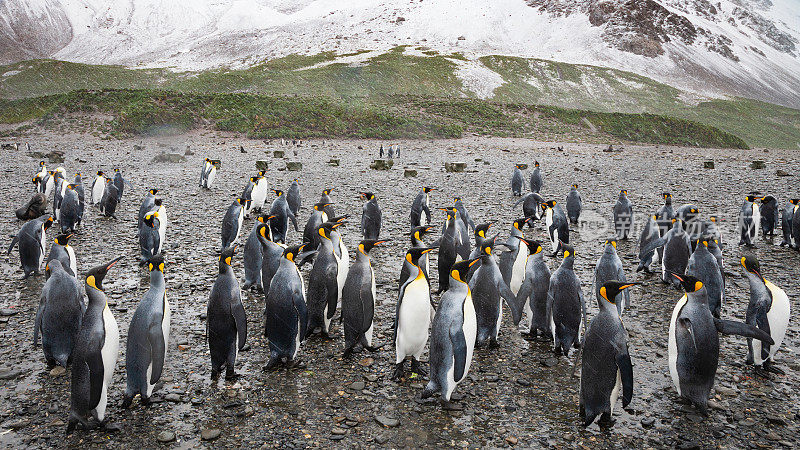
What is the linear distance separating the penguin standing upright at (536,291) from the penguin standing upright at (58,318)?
482 cm

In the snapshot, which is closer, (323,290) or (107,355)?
(107,355)

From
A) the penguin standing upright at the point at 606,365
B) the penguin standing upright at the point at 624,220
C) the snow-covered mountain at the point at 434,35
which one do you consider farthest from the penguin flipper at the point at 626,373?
the snow-covered mountain at the point at 434,35

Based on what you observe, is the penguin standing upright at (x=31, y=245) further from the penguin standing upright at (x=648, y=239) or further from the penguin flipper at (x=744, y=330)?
the penguin standing upright at (x=648, y=239)

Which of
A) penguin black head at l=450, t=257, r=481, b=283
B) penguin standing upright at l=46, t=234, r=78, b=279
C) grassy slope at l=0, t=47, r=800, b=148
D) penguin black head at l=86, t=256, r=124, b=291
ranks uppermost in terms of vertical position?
grassy slope at l=0, t=47, r=800, b=148

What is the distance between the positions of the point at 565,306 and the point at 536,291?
2.10ft

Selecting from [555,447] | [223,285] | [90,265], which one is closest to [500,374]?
[555,447]

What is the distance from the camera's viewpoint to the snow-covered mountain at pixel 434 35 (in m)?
88.2

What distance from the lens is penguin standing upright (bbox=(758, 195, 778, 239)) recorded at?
1075cm

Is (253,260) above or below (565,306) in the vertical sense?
below

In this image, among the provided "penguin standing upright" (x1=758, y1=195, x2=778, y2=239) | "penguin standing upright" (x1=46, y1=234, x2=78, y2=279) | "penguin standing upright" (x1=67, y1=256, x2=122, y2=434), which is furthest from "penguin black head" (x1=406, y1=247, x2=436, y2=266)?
"penguin standing upright" (x1=758, y1=195, x2=778, y2=239)

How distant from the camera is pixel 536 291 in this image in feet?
19.8

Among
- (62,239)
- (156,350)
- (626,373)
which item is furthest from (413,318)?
(62,239)

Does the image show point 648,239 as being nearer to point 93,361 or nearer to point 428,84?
point 93,361

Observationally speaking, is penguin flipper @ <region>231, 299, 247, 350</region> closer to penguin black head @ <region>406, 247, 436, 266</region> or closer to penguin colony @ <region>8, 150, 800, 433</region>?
penguin colony @ <region>8, 150, 800, 433</region>
